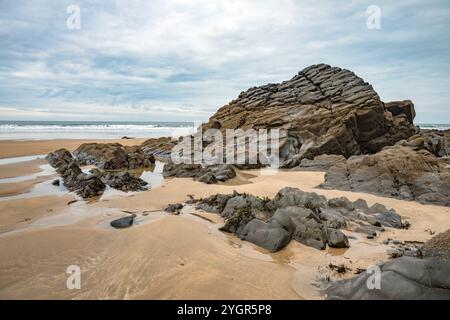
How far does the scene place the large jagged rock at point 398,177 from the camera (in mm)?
11992

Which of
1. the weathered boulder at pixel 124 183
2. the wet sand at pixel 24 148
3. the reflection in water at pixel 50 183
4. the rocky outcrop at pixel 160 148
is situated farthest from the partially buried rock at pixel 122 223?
the wet sand at pixel 24 148

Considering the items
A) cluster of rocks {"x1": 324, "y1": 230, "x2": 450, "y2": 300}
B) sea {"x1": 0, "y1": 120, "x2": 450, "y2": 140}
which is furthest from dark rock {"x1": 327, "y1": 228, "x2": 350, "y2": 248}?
sea {"x1": 0, "y1": 120, "x2": 450, "y2": 140}

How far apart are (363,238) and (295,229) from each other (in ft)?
6.21

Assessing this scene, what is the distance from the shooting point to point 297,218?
27.1 ft

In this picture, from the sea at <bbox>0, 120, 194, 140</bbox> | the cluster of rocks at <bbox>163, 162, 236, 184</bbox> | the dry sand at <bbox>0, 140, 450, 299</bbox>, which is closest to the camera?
the dry sand at <bbox>0, 140, 450, 299</bbox>

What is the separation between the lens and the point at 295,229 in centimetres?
795

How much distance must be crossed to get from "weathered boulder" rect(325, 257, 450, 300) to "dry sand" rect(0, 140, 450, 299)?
2.65 ft

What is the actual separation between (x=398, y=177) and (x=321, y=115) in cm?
1339

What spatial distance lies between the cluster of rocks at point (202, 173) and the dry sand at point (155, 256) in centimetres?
570

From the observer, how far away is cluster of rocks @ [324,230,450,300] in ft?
14.1

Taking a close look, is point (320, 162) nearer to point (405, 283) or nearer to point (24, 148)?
point (405, 283)

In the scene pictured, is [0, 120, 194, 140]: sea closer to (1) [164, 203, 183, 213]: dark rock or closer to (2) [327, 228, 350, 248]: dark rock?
(1) [164, 203, 183, 213]: dark rock

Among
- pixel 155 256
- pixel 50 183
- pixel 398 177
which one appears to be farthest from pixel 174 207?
pixel 398 177

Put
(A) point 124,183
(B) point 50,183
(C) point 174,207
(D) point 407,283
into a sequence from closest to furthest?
1. (D) point 407,283
2. (C) point 174,207
3. (A) point 124,183
4. (B) point 50,183
